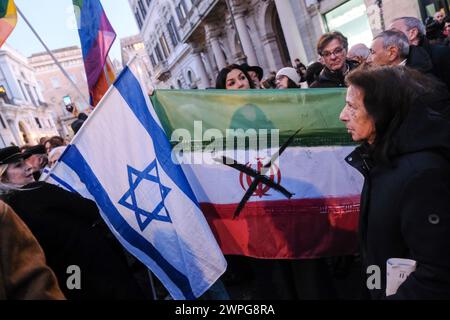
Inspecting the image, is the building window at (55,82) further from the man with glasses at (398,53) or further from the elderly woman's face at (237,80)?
the man with glasses at (398,53)

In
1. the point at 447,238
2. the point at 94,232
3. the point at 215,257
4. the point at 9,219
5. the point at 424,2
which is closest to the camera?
the point at 9,219

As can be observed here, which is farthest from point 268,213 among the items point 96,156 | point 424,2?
point 424,2

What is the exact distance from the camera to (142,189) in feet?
6.95

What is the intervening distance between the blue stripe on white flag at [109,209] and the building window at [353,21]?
9380 mm

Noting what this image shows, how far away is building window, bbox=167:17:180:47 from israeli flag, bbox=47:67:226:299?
27.7 metres

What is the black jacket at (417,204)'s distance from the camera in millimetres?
1123

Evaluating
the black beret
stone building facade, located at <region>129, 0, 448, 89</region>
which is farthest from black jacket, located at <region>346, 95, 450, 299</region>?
stone building facade, located at <region>129, 0, 448, 89</region>

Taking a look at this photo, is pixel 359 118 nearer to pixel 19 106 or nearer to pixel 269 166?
pixel 269 166

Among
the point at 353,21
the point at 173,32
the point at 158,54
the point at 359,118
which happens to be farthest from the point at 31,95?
the point at 359,118

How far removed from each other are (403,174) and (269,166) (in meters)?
1.19

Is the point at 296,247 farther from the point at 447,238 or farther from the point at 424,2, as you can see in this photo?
the point at 424,2

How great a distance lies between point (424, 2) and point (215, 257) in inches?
343

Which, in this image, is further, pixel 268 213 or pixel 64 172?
pixel 268 213

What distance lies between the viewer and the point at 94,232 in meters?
1.87
